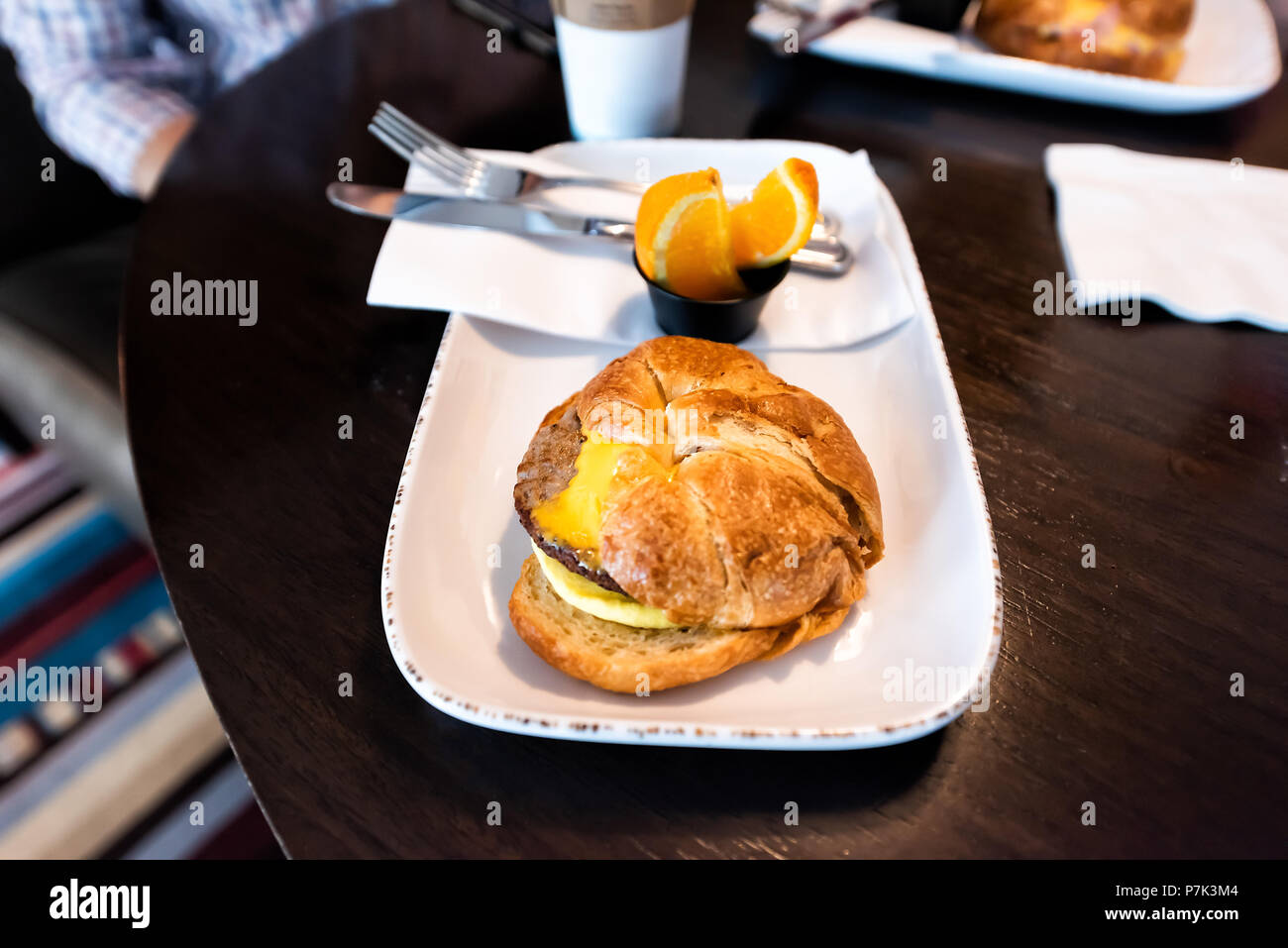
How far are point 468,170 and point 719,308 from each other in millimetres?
639

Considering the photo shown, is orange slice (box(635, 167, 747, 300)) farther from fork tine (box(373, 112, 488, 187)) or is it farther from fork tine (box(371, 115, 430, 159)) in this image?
fork tine (box(371, 115, 430, 159))

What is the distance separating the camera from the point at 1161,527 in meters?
1.19

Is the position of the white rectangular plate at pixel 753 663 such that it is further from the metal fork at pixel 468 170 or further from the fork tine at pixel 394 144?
the fork tine at pixel 394 144

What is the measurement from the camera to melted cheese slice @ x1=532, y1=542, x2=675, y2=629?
997mm

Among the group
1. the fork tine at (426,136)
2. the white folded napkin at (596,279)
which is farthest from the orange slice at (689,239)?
the fork tine at (426,136)

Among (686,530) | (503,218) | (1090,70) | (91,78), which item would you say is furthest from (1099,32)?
(91,78)

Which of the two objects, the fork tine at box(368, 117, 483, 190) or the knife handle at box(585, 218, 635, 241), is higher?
the fork tine at box(368, 117, 483, 190)

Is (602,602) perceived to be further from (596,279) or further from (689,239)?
(596,279)

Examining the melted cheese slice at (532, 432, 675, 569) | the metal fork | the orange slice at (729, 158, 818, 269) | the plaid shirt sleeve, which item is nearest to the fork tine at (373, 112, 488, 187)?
the metal fork

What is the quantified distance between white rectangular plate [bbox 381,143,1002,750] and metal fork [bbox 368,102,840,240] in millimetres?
353

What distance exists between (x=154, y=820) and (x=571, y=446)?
1.36m

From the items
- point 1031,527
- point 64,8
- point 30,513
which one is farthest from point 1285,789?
point 64,8

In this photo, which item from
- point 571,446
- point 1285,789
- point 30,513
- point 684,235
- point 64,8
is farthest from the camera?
point 64,8

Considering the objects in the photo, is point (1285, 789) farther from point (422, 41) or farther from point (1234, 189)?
point (422, 41)
